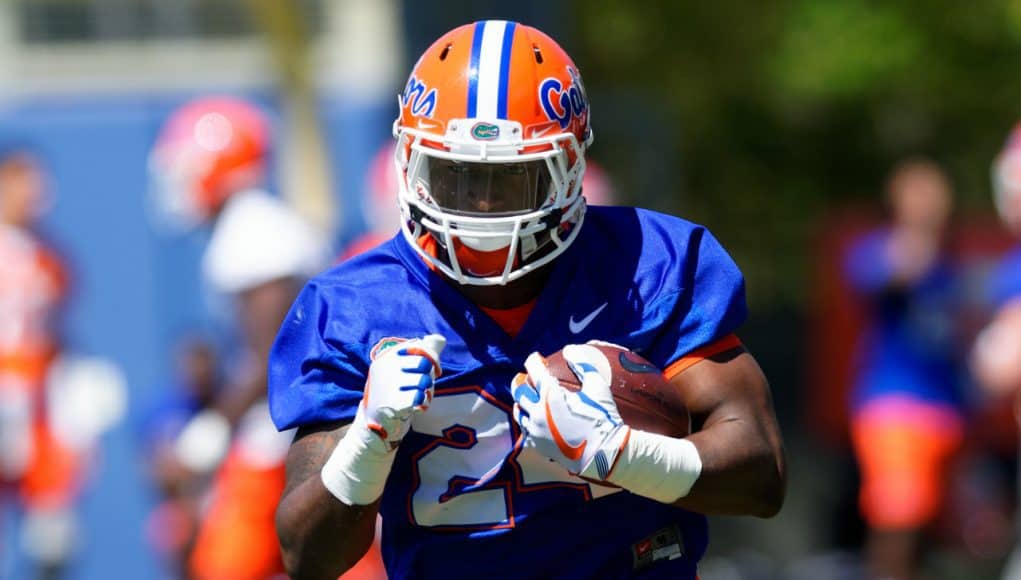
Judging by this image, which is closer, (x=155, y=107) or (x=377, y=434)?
(x=377, y=434)

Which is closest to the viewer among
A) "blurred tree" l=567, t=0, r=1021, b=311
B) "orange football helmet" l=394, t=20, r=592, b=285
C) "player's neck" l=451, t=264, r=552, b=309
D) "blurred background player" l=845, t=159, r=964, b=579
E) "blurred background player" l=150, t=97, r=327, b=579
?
"orange football helmet" l=394, t=20, r=592, b=285

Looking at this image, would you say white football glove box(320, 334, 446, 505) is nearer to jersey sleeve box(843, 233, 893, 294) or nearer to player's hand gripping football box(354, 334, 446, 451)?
player's hand gripping football box(354, 334, 446, 451)

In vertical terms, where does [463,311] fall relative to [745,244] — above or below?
above

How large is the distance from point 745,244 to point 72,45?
631cm

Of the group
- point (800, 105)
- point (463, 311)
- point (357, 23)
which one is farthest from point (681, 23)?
point (463, 311)

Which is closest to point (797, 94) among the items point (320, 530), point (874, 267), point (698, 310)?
point (874, 267)

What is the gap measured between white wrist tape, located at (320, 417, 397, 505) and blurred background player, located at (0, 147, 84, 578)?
5.47 metres

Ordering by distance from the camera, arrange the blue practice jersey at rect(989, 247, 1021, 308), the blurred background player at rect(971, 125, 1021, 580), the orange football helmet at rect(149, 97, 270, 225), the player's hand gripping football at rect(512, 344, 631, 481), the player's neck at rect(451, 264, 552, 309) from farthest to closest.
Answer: the blue practice jersey at rect(989, 247, 1021, 308) → the blurred background player at rect(971, 125, 1021, 580) → the orange football helmet at rect(149, 97, 270, 225) → the player's neck at rect(451, 264, 552, 309) → the player's hand gripping football at rect(512, 344, 631, 481)

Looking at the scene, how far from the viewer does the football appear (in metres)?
2.76

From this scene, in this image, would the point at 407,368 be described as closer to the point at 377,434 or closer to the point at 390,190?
the point at 377,434

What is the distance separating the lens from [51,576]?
8320mm

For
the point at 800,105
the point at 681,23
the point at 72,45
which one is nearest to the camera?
the point at 72,45

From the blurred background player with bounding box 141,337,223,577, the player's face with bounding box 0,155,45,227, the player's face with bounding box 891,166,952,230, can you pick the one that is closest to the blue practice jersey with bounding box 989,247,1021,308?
the player's face with bounding box 891,166,952,230

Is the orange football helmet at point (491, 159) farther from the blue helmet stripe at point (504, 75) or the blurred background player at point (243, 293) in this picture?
the blurred background player at point (243, 293)
